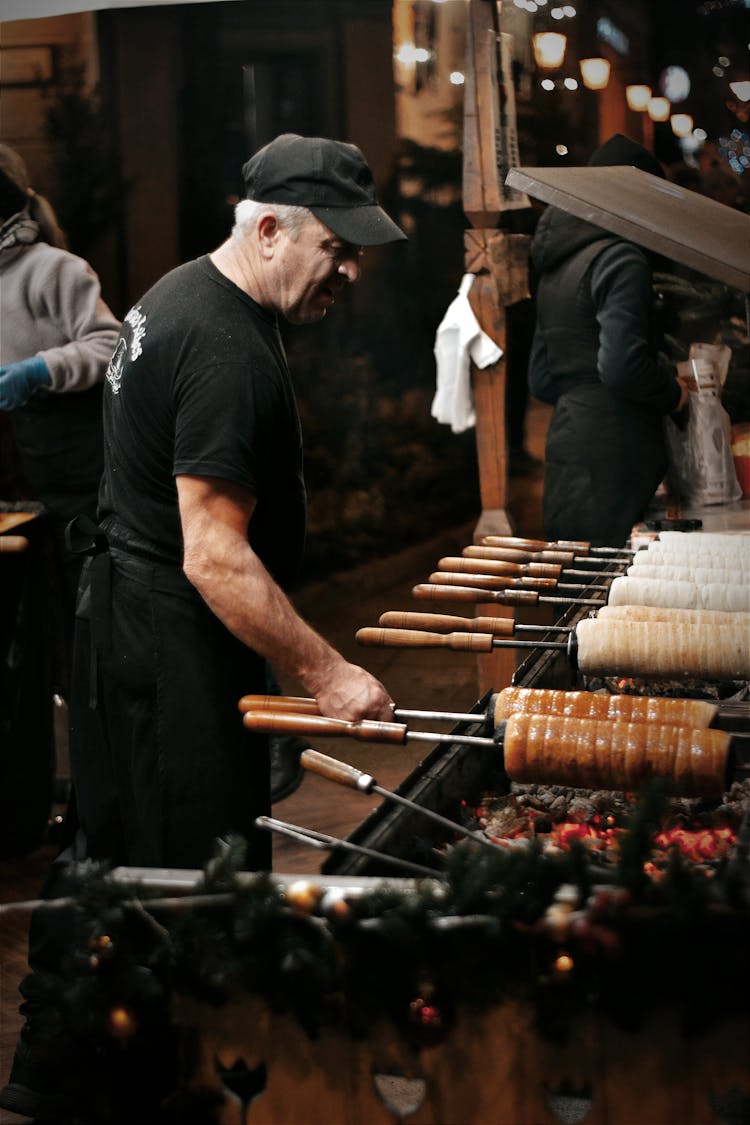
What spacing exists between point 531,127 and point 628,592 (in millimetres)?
1707

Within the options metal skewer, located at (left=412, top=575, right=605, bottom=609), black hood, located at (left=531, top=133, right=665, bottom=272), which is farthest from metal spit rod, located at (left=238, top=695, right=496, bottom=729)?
black hood, located at (left=531, top=133, right=665, bottom=272)

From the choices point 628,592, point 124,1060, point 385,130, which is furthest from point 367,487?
point 124,1060

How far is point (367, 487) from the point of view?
16.0ft

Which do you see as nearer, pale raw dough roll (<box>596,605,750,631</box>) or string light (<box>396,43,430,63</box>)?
pale raw dough roll (<box>596,605,750,631</box>)

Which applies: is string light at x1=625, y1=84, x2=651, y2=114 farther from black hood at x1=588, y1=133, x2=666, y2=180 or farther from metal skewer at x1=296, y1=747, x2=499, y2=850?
metal skewer at x1=296, y1=747, x2=499, y2=850

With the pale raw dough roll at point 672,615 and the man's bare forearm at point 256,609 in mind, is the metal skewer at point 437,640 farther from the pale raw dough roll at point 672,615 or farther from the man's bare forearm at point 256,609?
the man's bare forearm at point 256,609

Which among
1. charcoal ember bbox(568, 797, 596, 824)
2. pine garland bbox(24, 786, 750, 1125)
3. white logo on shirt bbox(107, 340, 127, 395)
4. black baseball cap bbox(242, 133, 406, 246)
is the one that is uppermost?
black baseball cap bbox(242, 133, 406, 246)

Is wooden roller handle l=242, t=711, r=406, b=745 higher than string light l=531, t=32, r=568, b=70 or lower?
lower

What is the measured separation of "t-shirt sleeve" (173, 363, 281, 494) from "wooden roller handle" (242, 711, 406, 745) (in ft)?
1.20

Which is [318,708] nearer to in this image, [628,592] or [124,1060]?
[124,1060]

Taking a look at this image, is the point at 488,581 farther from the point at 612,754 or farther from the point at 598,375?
the point at 598,375

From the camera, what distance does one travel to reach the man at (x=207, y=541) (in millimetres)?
2158

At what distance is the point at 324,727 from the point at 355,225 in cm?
78

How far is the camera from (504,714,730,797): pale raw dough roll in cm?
195
